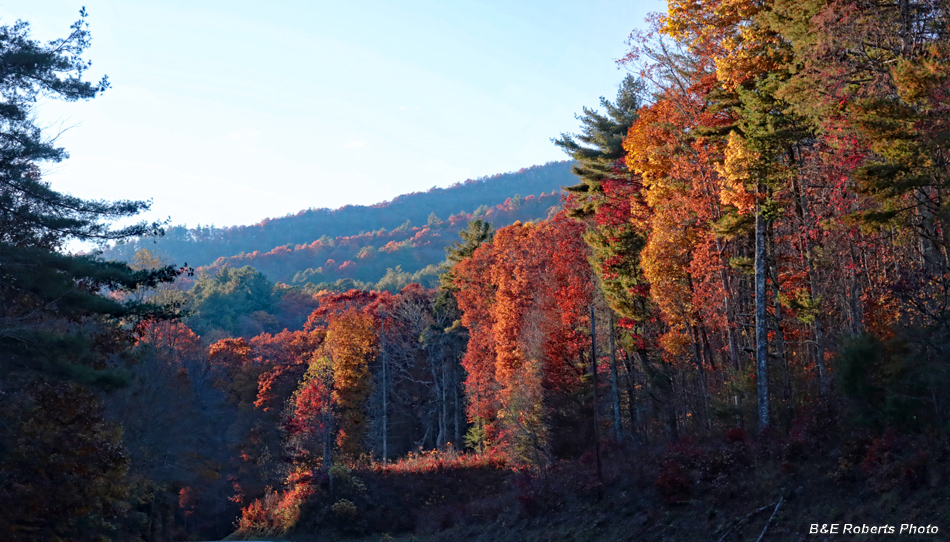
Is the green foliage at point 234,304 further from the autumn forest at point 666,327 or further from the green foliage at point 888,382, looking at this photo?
the green foliage at point 888,382

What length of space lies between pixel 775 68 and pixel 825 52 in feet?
10.8

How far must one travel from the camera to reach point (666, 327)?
1273 inches

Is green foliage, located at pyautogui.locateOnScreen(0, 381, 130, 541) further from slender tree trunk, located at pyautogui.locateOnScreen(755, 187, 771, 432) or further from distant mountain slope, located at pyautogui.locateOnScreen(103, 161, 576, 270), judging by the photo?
distant mountain slope, located at pyautogui.locateOnScreen(103, 161, 576, 270)

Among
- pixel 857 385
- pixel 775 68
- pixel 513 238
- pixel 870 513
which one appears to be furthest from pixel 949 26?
pixel 513 238

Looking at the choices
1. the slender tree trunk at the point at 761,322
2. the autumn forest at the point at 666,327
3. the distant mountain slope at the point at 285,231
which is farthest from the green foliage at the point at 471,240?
the distant mountain slope at the point at 285,231

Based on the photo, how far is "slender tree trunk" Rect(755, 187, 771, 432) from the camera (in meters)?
19.8

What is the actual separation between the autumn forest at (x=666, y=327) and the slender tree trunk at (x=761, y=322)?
84 millimetres

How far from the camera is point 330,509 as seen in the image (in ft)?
122

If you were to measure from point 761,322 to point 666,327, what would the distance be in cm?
1244

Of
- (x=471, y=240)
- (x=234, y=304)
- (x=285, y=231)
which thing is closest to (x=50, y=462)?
(x=471, y=240)

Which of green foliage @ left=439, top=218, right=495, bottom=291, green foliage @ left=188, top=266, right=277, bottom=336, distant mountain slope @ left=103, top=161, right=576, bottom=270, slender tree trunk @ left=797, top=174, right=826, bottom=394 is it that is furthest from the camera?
distant mountain slope @ left=103, top=161, right=576, bottom=270

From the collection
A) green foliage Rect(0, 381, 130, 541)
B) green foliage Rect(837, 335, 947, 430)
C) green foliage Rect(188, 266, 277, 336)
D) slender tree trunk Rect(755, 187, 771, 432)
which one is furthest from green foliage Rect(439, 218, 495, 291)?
green foliage Rect(188, 266, 277, 336)

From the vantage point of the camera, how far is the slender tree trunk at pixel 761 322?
65.1 ft

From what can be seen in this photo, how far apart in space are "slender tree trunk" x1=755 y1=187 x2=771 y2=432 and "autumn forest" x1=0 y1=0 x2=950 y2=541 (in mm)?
84
